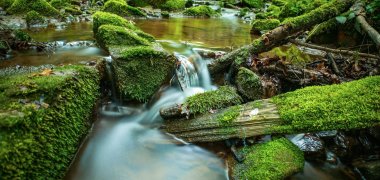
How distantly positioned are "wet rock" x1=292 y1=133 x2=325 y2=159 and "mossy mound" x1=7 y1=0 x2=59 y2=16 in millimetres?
9609

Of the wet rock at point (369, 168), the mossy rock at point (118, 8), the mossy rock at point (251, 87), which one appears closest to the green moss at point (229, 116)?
the mossy rock at point (251, 87)

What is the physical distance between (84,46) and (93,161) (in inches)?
138

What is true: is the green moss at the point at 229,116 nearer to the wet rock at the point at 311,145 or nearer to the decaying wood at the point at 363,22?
the wet rock at the point at 311,145

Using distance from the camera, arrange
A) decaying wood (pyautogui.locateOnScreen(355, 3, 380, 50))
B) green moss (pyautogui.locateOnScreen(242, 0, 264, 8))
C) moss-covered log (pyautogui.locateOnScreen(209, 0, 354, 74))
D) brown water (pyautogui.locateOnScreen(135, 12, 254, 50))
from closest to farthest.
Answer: decaying wood (pyautogui.locateOnScreen(355, 3, 380, 50))
moss-covered log (pyautogui.locateOnScreen(209, 0, 354, 74))
brown water (pyautogui.locateOnScreen(135, 12, 254, 50))
green moss (pyautogui.locateOnScreen(242, 0, 264, 8))

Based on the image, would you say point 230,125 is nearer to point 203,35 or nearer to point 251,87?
point 251,87

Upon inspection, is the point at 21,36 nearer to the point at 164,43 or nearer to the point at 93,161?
the point at 164,43

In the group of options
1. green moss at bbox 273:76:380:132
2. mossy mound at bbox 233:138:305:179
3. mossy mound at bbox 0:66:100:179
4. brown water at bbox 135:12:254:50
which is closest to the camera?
mossy mound at bbox 0:66:100:179

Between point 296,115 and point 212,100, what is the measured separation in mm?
1239

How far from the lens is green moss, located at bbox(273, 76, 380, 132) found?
10.9 ft

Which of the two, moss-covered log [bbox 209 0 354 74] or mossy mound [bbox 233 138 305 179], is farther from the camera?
moss-covered log [bbox 209 0 354 74]

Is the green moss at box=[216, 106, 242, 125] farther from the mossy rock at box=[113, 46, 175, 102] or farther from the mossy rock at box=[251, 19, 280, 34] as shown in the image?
the mossy rock at box=[251, 19, 280, 34]

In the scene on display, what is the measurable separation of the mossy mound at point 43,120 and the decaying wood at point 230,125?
1.39m

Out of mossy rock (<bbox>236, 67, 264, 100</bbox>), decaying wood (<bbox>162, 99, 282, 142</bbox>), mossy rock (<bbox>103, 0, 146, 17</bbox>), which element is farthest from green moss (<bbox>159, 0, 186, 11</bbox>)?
decaying wood (<bbox>162, 99, 282, 142</bbox>)

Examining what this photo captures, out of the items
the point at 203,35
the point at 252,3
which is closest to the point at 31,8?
the point at 203,35
